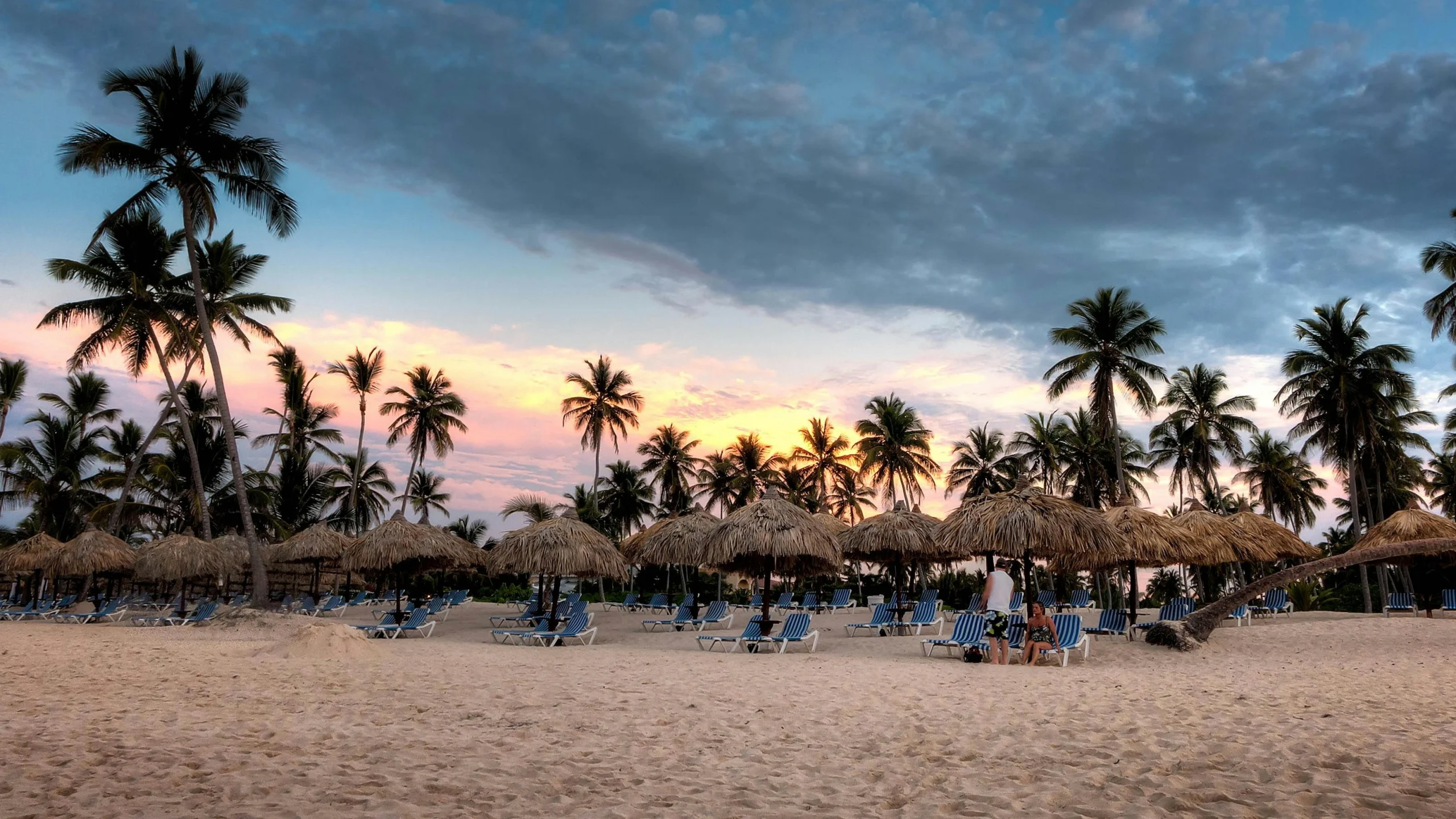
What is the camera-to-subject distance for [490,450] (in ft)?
85.5

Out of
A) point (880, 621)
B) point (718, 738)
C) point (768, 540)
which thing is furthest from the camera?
point (880, 621)

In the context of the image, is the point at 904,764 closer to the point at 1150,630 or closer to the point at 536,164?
the point at 1150,630

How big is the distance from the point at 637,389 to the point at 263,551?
710 inches

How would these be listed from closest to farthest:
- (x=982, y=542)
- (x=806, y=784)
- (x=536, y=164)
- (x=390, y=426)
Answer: (x=806, y=784) < (x=982, y=542) < (x=536, y=164) < (x=390, y=426)

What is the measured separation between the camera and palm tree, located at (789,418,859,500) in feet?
127

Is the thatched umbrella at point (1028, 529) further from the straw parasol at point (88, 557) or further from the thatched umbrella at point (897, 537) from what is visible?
the straw parasol at point (88, 557)

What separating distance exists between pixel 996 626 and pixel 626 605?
1647cm

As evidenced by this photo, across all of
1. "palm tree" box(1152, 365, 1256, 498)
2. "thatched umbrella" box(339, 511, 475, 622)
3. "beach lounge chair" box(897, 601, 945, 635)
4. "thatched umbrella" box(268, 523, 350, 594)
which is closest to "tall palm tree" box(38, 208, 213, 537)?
"thatched umbrella" box(268, 523, 350, 594)

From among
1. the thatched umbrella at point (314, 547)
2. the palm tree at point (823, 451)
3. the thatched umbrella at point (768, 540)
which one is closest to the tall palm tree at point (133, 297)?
the thatched umbrella at point (314, 547)

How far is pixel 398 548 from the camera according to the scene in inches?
682

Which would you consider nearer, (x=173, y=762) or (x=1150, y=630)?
(x=173, y=762)

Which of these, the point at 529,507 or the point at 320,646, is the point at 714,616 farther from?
the point at 529,507

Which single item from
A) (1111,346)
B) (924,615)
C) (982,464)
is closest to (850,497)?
(982,464)

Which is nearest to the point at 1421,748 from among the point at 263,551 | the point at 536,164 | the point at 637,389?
the point at 536,164
